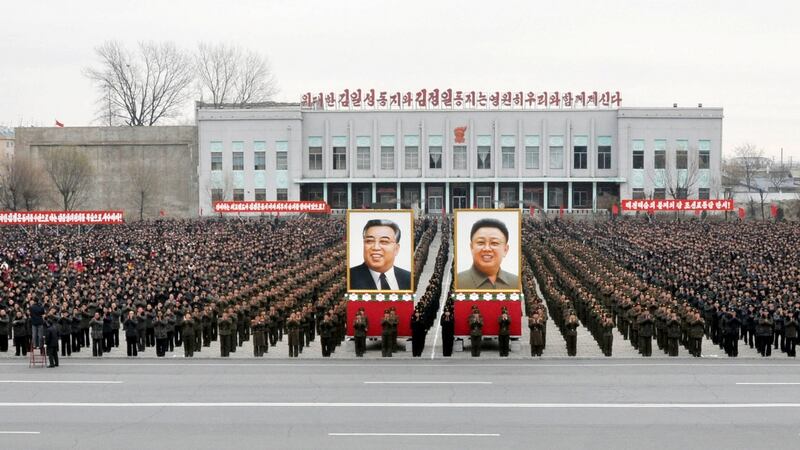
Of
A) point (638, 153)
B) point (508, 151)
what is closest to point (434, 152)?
point (508, 151)

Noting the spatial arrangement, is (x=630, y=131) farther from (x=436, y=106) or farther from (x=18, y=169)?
(x=18, y=169)

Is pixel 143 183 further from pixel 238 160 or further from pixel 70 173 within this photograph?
pixel 238 160

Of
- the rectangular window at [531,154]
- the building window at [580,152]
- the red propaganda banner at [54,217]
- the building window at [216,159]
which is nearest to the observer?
the red propaganda banner at [54,217]

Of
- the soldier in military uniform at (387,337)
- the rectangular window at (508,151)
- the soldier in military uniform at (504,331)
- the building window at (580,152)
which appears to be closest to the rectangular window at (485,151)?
the rectangular window at (508,151)

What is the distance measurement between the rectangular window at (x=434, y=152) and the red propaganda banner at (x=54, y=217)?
34381mm

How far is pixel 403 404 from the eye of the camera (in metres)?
18.3

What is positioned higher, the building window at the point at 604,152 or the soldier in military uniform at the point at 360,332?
the building window at the point at 604,152

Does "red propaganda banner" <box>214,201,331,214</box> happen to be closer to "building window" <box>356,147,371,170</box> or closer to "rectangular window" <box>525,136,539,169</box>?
"building window" <box>356,147,371,170</box>

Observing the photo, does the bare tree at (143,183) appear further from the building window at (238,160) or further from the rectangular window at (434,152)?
the rectangular window at (434,152)

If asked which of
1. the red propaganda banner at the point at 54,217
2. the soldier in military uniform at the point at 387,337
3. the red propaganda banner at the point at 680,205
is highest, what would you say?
the red propaganda banner at the point at 680,205

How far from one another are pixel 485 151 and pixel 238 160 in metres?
19.2

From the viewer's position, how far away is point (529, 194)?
85000mm

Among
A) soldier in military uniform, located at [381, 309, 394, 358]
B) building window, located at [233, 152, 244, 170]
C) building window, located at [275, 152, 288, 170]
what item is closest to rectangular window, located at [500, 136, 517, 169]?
building window, located at [275, 152, 288, 170]

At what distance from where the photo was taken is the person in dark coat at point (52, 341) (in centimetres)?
2278
